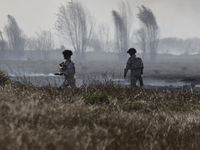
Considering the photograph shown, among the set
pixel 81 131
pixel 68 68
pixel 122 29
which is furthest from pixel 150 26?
pixel 81 131

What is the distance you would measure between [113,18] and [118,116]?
1637 inches

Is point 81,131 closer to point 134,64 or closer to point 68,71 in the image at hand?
point 68,71

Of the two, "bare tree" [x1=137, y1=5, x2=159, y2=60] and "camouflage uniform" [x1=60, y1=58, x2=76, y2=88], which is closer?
"camouflage uniform" [x1=60, y1=58, x2=76, y2=88]

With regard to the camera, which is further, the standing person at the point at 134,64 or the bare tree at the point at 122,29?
the bare tree at the point at 122,29

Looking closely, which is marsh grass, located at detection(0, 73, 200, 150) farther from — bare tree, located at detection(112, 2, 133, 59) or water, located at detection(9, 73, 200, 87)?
bare tree, located at detection(112, 2, 133, 59)

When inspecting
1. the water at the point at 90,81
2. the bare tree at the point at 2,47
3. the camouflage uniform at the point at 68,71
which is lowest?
the water at the point at 90,81

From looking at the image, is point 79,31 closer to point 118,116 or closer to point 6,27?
point 6,27

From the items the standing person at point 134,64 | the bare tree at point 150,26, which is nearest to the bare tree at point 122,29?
the bare tree at point 150,26

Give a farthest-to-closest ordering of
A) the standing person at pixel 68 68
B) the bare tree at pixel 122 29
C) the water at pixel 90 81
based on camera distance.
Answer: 1. the bare tree at pixel 122 29
2. the water at pixel 90 81
3. the standing person at pixel 68 68

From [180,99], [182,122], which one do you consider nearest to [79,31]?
[180,99]

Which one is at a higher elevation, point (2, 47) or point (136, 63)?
point (2, 47)

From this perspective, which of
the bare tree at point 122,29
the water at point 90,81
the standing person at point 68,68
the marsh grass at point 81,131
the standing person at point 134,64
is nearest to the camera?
the marsh grass at point 81,131

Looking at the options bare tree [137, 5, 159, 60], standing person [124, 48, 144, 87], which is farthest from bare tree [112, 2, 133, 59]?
standing person [124, 48, 144, 87]

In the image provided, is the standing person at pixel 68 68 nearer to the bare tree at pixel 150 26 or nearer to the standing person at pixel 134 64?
the standing person at pixel 134 64
